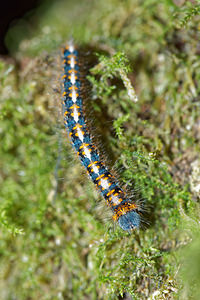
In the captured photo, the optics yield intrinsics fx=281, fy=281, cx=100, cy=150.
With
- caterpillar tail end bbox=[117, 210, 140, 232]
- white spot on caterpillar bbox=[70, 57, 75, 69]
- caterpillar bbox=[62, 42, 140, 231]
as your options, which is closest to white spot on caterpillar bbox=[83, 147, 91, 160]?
caterpillar bbox=[62, 42, 140, 231]

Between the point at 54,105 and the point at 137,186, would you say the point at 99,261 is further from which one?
the point at 54,105

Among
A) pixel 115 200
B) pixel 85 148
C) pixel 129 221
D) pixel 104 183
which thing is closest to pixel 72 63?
pixel 85 148

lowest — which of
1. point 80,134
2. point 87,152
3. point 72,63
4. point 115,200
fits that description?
point 115,200

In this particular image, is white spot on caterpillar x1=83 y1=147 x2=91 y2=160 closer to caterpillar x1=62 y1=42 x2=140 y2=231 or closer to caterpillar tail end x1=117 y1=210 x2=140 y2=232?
caterpillar x1=62 y1=42 x2=140 y2=231

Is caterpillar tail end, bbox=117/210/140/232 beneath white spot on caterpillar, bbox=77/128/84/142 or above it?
beneath

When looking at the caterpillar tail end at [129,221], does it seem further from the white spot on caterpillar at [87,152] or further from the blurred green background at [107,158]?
the white spot on caterpillar at [87,152]

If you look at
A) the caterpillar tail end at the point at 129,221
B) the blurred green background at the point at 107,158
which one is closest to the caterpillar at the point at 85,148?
the caterpillar tail end at the point at 129,221

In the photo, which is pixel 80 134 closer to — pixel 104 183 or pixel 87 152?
pixel 87 152
